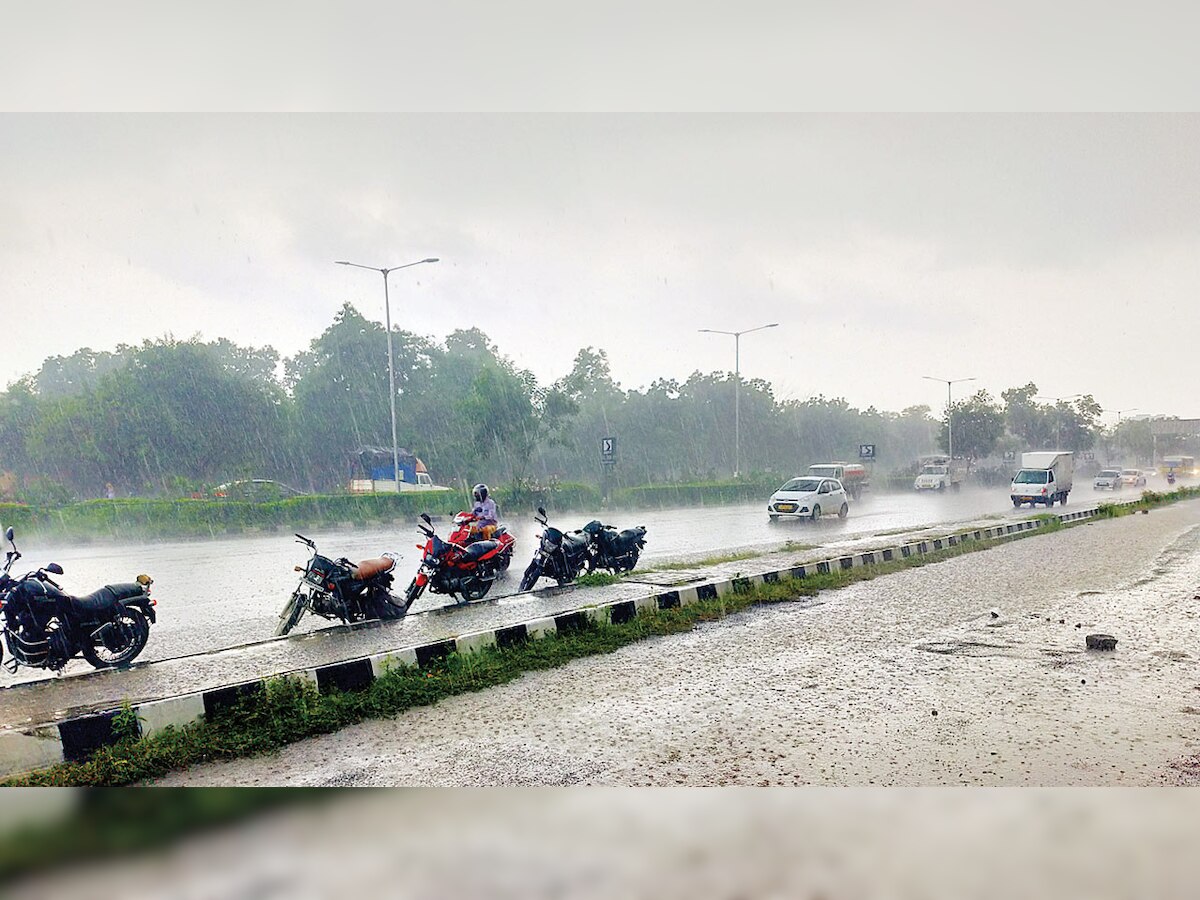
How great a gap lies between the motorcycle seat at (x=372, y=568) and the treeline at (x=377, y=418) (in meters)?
1.61

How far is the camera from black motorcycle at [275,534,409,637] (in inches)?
211

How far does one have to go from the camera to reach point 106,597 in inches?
174

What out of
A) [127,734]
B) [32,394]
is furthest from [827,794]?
[32,394]

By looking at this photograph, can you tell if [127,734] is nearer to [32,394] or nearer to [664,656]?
[664,656]

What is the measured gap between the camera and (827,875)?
2.86 m

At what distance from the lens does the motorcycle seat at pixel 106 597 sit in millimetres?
4310

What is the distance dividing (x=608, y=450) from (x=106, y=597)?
4386 mm

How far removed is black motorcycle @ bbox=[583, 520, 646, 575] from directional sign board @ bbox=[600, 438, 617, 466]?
0.60 metres

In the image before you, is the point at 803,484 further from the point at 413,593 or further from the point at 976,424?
the point at 413,593

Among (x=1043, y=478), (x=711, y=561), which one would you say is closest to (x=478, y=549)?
(x=711, y=561)

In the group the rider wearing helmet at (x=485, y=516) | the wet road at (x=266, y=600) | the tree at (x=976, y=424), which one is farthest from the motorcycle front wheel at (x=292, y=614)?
the tree at (x=976, y=424)

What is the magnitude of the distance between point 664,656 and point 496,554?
2142 millimetres

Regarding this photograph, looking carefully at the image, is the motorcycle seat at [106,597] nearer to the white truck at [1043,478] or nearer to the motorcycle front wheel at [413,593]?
the motorcycle front wheel at [413,593]

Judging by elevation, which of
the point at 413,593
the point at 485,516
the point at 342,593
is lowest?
the point at 413,593
